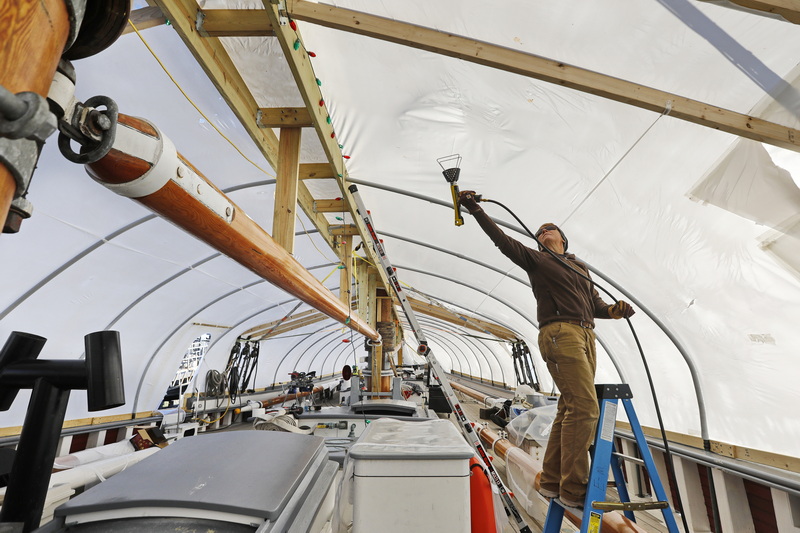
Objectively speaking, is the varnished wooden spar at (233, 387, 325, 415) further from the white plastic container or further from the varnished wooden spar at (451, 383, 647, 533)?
the white plastic container

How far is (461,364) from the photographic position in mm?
23859

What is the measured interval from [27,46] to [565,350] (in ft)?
8.17

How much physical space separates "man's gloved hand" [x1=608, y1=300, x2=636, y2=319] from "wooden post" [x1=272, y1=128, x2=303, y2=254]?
7.99 feet

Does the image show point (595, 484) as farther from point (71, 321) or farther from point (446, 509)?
point (71, 321)

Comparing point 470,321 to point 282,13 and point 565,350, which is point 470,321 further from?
point 282,13

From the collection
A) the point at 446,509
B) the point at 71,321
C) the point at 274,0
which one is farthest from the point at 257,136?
the point at 71,321

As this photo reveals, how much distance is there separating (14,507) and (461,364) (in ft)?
79.1

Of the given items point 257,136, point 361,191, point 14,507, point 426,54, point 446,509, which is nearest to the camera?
point 14,507

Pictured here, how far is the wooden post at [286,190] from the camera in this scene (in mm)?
2916

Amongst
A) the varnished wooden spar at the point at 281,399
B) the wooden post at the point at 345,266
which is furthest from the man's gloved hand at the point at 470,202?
the varnished wooden spar at the point at 281,399

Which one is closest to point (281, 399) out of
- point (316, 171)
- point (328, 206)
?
point (328, 206)

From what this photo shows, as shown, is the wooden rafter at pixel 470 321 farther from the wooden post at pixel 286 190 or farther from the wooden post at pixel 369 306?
the wooden post at pixel 286 190

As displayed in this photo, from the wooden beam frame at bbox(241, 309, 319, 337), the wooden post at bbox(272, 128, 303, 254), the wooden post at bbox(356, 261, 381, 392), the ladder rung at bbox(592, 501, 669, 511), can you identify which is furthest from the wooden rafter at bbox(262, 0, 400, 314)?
the wooden beam frame at bbox(241, 309, 319, 337)

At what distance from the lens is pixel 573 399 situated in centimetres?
223
